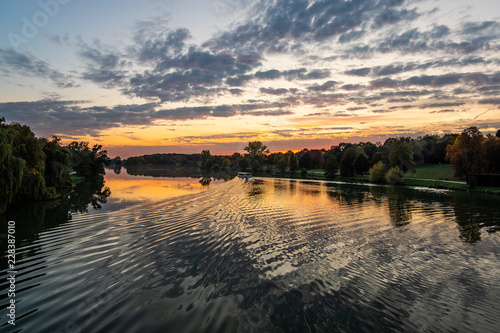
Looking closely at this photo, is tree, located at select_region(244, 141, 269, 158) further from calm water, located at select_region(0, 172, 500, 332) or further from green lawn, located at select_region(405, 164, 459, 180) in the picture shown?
calm water, located at select_region(0, 172, 500, 332)

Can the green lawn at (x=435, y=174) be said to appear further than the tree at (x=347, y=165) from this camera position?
No

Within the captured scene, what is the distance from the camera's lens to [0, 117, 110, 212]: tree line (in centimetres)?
1934

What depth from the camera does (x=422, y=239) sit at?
602 inches

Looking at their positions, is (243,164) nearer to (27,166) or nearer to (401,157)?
(401,157)

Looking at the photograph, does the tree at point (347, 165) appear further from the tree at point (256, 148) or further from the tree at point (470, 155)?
the tree at point (256, 148)

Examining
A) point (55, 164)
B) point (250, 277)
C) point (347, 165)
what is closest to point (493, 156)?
point (347, 165)

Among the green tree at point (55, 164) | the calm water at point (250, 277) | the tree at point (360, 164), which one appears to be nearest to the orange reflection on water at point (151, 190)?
the green tree at point (55, 164)

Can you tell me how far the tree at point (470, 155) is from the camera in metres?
47.2

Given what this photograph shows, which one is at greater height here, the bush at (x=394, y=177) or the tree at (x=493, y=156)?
the tree at (x=493, y=156)

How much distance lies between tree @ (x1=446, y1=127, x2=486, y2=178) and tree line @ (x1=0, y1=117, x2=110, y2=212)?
64232 mm

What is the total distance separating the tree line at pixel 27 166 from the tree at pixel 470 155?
211ft

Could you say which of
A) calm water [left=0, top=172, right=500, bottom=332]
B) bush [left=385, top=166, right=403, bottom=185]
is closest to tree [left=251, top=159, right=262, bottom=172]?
bush [left=385, top=166, right=403, bottom=185]

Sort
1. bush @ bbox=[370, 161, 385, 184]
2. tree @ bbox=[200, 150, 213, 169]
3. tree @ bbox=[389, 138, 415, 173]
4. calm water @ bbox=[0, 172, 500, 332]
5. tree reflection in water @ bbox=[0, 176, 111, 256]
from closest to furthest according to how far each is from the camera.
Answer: calm water @ bbox=[0, 172, 500, 332] < tree reflection in water @ bbox=[0, 176, 111, 256] < bush @ bbox=[370, 161, 385, 184] < tree @ bbox=[389, 138, 415, 173] < tree @ bbox=[200, 150, 213, 169]

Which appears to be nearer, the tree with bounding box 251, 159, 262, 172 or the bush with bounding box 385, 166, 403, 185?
the bush with bounding box 385, 166, 403, 185
